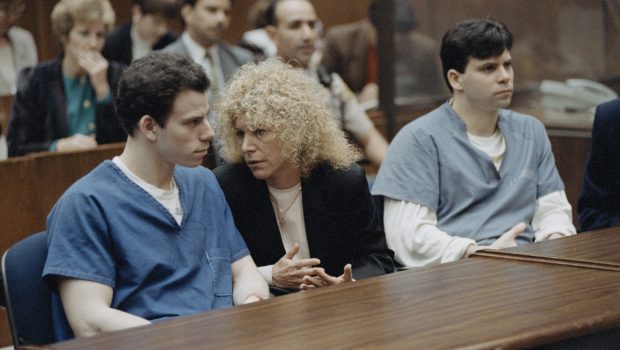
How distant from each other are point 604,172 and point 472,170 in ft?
1.40

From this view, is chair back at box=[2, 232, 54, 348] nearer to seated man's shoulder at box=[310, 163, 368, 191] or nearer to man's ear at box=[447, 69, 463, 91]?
seated man's shoulder at box=[310, 163, 368, 191]

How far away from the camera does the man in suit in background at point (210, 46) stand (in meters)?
4.89

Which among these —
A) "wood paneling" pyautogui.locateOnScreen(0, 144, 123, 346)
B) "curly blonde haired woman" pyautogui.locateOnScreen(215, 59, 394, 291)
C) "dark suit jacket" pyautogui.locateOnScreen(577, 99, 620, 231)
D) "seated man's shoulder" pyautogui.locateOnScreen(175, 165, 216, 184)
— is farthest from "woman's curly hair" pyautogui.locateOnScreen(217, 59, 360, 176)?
"wood paneling" pyautogui.locateOnScreen(0, 144, 123, 346)

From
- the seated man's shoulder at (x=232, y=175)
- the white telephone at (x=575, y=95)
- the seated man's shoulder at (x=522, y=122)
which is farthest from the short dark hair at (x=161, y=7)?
the seated man's shoulder at (x=232, y=175)

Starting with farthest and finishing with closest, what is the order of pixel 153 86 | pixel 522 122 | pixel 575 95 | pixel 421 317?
pixel 575 95
pixel 522 122
pixel 153 86
pixel 421 317

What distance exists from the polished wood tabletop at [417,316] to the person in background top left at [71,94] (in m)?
2.32

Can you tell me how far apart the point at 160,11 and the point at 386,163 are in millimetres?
2518

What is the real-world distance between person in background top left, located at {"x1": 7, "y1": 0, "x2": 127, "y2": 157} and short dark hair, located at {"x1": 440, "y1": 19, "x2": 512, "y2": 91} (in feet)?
5.51

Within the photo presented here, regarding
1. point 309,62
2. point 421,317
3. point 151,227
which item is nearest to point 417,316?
point 421,317

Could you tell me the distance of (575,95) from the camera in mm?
5434

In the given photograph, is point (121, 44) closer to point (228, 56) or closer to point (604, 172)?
point (228, 56)

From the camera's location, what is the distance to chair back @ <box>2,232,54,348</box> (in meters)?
2.55

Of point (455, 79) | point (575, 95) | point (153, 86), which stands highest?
point (153, 86)

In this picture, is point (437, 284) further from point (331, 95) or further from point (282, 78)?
point (331, 95)
